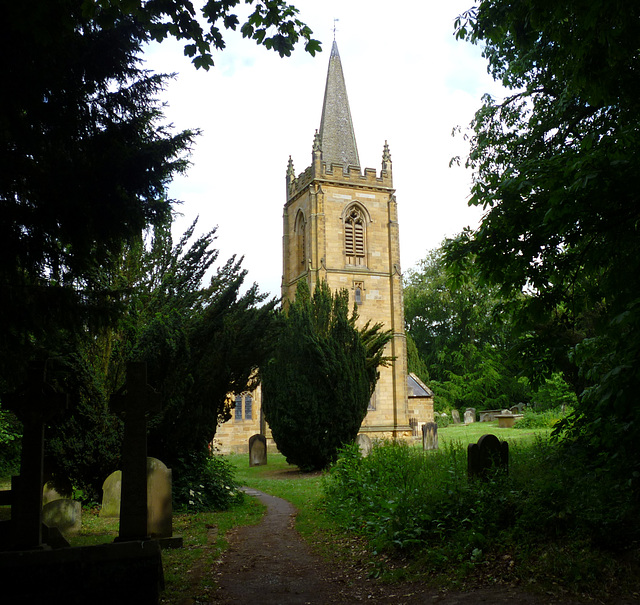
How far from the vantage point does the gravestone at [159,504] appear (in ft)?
25.7

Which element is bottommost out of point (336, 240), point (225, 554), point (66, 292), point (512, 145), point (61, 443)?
point (225, 554)

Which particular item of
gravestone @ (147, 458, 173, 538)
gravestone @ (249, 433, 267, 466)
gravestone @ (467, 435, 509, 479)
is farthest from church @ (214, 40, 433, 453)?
gravestone @ (147, 458, 173, 538)

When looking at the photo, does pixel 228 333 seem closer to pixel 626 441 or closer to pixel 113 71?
pixel 113 71

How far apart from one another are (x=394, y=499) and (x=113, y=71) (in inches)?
236

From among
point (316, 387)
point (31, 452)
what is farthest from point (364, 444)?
point (31, 452)

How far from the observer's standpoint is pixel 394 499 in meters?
8.05

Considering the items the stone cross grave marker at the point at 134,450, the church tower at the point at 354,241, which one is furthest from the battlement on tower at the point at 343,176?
the stone cross grave marker at the point at 134,450

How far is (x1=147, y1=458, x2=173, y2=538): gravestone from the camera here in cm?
784

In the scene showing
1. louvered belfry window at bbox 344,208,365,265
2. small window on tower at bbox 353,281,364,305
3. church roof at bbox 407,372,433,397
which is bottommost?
church roof at bbox 407,372,433,397

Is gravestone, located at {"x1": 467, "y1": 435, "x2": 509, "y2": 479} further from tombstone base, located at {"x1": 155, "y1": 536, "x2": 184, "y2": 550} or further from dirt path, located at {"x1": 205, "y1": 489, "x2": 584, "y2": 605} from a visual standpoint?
tombstone base, located at {"x1": 155, "y1": 536, "x2": 184, "y2": 550}

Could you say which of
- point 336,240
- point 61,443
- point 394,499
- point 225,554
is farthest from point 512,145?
point 336,240

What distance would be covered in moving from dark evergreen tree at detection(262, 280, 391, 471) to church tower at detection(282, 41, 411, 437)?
1267 centimetres

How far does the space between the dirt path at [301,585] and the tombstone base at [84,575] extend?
851mm

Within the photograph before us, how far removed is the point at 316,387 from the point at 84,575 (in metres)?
15.0
